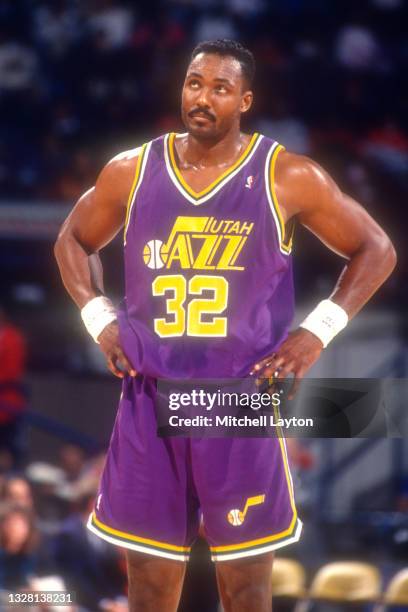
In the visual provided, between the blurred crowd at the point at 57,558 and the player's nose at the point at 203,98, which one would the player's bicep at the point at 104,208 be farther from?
the blurred crowd at the point at 57,558

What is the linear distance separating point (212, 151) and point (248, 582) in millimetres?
A: 1133

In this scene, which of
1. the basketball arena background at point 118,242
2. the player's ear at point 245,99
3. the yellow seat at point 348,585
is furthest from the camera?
the basketball arena background at point 118,242

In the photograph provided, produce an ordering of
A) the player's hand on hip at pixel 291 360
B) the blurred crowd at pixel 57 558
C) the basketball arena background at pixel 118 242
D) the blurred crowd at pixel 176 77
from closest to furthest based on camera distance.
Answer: the player's hand on hip at pixel 291 360 → the blurred crowd at pixel 57 558 → the basketball arena background at pixel 118 242 → the blurred crowd at pixel 176 77

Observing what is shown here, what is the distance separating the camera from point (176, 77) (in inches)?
323

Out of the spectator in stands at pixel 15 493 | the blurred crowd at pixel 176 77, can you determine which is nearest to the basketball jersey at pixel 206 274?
the spectator in stands at pixel 15 493

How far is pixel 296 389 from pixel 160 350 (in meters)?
0.37

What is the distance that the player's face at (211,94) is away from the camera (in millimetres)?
2721

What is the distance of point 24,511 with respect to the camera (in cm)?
463

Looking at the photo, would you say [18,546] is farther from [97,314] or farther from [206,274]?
[206,274]

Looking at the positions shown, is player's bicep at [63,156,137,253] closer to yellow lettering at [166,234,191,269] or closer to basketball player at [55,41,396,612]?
basketball player at [55,41,396,612]

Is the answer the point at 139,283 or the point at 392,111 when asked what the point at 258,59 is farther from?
the point at 139,283

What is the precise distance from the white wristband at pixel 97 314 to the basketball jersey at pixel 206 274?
54 mm

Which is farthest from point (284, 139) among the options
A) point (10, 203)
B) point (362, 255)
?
point (362, 255)

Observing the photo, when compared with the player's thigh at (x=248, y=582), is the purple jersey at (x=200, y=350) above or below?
above
